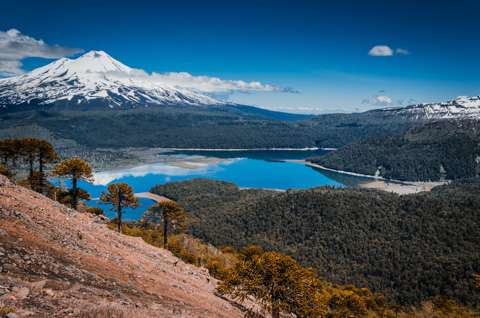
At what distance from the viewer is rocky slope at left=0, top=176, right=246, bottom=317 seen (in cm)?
1497

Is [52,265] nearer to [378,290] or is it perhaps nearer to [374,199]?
[378,290]

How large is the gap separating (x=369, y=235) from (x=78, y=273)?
13168 cm

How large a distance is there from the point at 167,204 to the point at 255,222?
102 m

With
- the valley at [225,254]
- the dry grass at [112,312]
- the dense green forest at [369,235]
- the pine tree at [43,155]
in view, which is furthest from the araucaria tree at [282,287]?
the dense green forest at [369,235]

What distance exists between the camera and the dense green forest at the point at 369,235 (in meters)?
106

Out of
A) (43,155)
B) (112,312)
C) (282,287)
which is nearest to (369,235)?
(43,155)

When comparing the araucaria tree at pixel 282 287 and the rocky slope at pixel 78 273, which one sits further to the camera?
the araucaria tree at pixel 282 287

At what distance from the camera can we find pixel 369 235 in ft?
453

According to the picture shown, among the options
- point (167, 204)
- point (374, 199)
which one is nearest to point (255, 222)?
point (374, 199)

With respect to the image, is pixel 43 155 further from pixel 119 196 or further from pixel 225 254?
pixel 225 254

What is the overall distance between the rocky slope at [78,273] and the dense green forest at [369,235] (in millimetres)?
88651

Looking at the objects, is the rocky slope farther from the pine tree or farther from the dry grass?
the pine tree

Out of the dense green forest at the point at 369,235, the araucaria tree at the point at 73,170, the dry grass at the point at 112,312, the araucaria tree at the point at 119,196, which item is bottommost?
the dense green forest at the point at 369,235

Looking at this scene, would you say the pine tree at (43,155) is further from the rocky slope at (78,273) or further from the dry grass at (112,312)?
the dry grass at (112,312)
